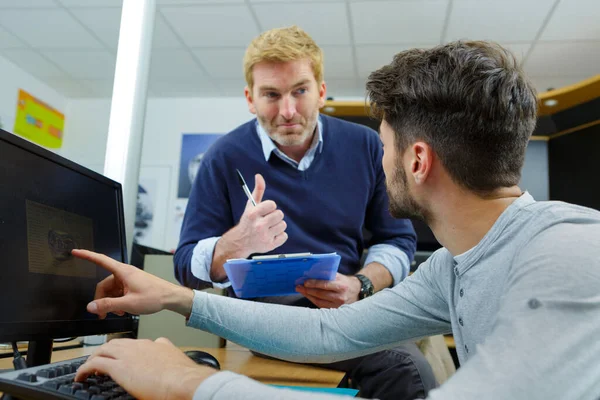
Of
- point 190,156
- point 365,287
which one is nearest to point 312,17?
point 190,156

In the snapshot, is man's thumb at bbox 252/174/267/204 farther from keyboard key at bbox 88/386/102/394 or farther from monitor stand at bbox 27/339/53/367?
keyboard key at bbox 88/386/102/394

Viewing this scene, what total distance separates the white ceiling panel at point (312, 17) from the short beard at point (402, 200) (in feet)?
8.59

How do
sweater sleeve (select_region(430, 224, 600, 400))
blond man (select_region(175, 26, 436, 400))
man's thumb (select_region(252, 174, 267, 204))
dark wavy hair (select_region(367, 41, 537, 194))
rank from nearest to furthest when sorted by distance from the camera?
1. sweater sleeve (select_region(430, 224, 600, 400))
2. dark wavy hair (select_region(367, 41, 537, 194))
3. man's thumb (select_region(252, 174, 267, 204))
4. blond man (select_region(175, 26, 436, 400))

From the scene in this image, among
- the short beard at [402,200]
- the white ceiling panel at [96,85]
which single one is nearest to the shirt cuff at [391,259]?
the short beard at [402,200]

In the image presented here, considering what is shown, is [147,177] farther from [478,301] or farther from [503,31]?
[478,301]

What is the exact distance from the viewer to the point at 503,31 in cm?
344

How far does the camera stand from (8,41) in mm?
3844

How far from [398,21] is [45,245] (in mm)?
3066

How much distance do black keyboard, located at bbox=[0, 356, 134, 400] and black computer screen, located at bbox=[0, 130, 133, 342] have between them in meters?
0.09

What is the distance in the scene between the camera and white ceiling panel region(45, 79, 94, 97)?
4488mm

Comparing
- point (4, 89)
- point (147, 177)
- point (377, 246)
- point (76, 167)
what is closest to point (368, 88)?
point (76, 167)

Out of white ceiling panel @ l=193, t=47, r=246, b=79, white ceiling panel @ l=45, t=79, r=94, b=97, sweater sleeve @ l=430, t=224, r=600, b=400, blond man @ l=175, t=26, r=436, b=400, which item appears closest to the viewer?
sweater sleeve @ l=430, t=224, r=600, b=400

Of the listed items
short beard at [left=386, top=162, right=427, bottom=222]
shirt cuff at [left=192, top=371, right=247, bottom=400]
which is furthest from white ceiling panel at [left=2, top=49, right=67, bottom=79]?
shirt cuff at [left=192, top=371, right=247, bottom=400]

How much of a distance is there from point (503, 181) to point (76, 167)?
0.68 meters
